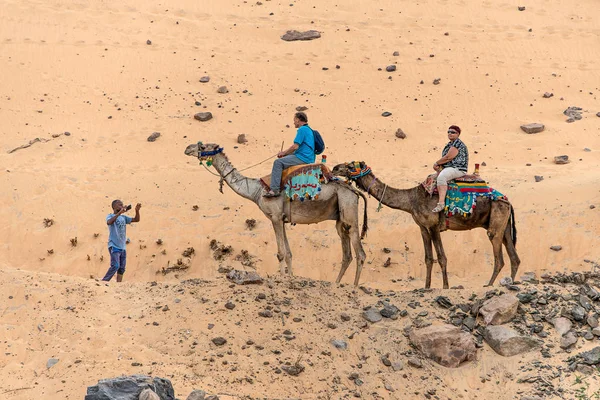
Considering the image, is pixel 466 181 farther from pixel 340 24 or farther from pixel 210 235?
pixel 340 24

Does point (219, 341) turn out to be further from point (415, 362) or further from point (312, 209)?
point (312, 209)

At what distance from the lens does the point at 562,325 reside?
31.6 feet

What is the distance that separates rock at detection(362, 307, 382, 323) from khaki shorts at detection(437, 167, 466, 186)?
274cm

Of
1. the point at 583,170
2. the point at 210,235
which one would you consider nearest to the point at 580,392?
the point at 210,235

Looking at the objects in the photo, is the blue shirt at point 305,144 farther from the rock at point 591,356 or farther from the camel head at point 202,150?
the rock at point 591,356

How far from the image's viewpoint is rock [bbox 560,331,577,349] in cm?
923

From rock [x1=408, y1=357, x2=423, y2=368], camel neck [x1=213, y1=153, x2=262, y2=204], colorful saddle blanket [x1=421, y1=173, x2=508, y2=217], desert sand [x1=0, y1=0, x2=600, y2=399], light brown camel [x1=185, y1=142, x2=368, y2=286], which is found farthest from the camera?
camel neck [x1=213, y1=153, x2=262, y2=204]

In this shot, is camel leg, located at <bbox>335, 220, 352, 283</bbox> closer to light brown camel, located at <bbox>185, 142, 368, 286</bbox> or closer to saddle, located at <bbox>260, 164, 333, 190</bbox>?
light brown camel, located at <bbox>185, 142, 368, 286</bbox>

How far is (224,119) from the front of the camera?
73.5 feet

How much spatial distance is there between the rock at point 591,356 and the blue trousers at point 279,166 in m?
5.49

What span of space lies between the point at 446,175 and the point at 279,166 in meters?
2.86

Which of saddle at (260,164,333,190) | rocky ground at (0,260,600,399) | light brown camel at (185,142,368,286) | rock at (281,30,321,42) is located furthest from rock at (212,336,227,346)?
rock at (281,30,321,42)

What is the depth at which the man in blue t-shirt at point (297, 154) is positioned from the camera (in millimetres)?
11852

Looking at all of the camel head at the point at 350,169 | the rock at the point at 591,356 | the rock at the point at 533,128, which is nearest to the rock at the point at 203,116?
the rock at the point at 533,128
